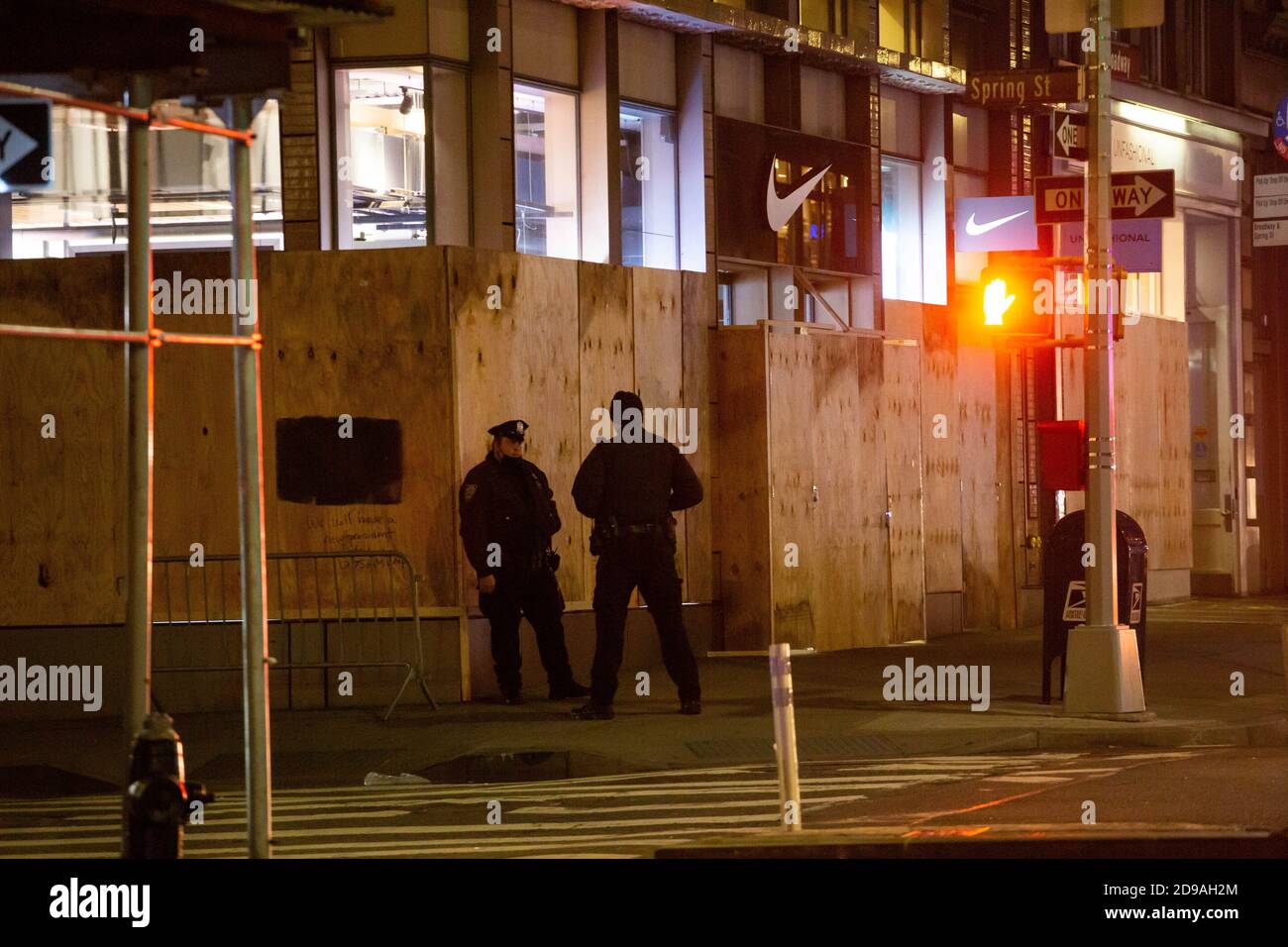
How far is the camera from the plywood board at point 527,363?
1548 cm

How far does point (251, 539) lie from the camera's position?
6641 mm

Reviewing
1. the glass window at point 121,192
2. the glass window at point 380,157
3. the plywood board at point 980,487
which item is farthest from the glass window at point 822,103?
the glass window at point 121,192

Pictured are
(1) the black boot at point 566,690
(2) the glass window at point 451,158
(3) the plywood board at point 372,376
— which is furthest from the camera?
(2) the glass window at point 451,158

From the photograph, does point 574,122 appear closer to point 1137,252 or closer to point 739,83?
point 739,83

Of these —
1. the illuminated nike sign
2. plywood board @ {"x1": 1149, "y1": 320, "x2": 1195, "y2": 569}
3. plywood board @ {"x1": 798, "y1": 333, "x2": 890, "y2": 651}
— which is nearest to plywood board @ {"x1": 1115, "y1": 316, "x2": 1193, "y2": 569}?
plywood board @ {"x1": 1149, "y1": 320, "x2": 1195, "y2": 569}

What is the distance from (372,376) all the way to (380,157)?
190cm

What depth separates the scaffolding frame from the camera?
255 inches

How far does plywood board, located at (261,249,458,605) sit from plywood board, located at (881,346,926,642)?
5796 millimetres

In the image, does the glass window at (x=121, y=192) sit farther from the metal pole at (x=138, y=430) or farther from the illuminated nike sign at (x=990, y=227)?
the metal pole at (x=138, y=430)

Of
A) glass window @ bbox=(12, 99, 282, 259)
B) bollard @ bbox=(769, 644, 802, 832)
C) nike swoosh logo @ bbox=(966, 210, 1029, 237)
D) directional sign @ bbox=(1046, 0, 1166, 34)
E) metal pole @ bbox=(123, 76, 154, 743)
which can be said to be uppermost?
directional sign @ bbox=(1046, 0, 1166, 34)

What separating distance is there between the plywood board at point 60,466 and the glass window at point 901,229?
29.4 feet

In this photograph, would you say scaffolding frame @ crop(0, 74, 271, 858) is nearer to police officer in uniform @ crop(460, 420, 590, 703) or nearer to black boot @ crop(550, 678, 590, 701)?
police officer in uniform @ crop(460, 420, 590, 703)
